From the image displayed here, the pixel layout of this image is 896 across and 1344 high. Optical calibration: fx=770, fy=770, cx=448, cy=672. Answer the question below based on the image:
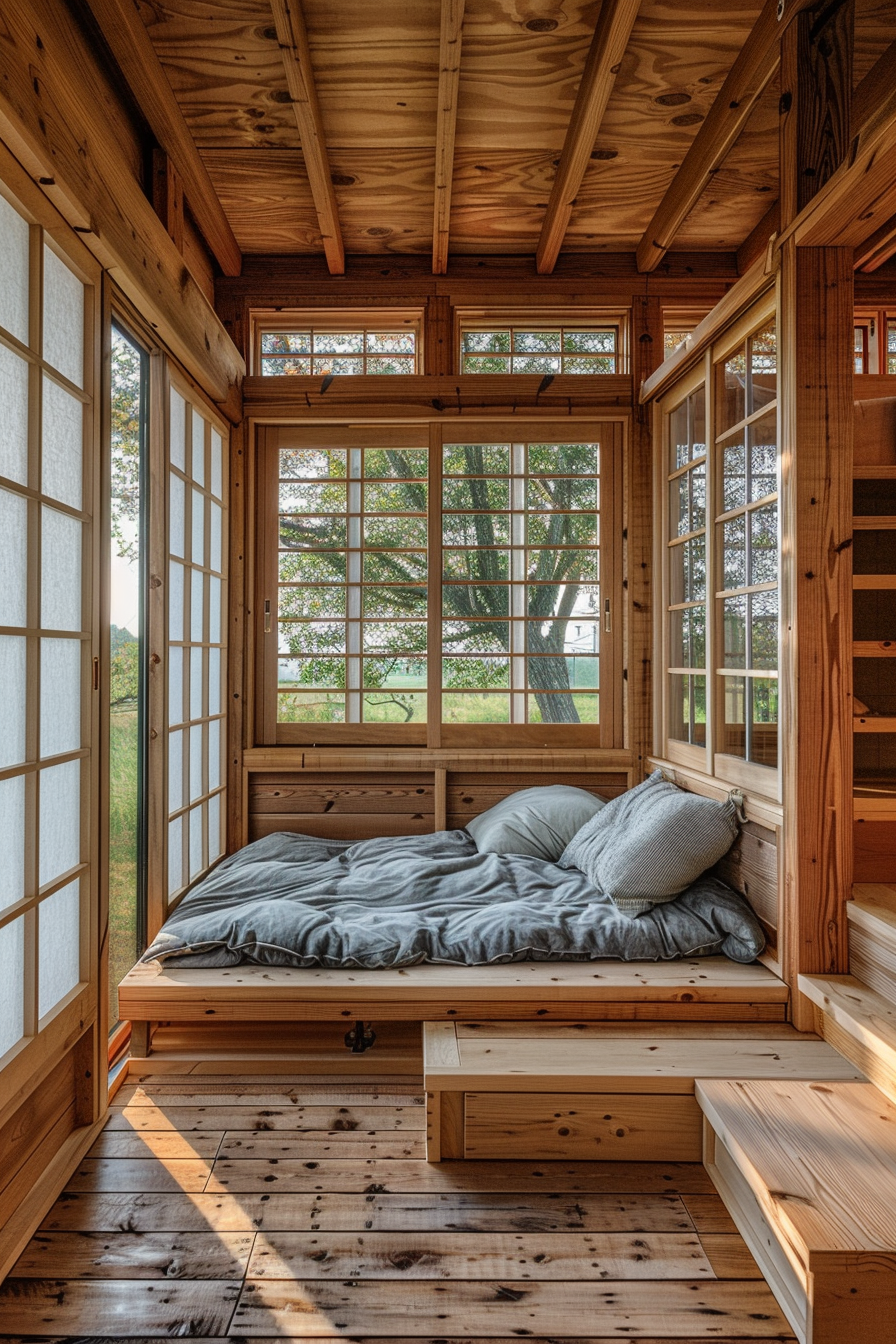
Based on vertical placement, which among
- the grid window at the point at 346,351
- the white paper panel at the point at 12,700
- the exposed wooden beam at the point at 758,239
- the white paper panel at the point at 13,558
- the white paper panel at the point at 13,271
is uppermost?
the exposed wooden beam at the point at 758,239

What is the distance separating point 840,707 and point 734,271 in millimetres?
2334

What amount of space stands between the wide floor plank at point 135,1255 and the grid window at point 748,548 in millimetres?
1832

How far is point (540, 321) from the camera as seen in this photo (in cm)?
354

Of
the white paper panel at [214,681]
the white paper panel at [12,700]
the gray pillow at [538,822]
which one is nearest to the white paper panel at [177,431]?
the white paper panel at [214,681]

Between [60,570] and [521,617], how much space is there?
6.89 ft

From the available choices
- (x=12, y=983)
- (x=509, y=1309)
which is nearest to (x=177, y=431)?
(x=12, y=983)

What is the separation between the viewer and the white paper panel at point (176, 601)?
2717 mm

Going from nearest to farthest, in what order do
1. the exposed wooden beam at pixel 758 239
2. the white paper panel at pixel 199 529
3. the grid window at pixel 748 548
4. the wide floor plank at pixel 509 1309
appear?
the wide floor plank at pixel 509 1309, the grid window at pixel 748 548, the white paper panel at pixel 199 529, the exposed wooden beam at pixel 758 239

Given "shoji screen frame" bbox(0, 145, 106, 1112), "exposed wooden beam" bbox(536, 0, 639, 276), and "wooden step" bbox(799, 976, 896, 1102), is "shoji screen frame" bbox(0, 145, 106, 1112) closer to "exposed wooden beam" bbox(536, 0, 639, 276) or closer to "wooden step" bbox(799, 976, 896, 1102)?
"exposed wooden beam" bbox(536, 0, 639, 276)

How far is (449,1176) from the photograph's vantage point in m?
1.80

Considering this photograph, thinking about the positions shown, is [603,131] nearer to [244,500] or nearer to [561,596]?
[561,596]

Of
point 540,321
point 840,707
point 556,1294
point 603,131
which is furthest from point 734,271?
point 556,1294

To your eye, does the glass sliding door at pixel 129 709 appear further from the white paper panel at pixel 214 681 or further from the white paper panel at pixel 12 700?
the white paper panel at pixel 12 700

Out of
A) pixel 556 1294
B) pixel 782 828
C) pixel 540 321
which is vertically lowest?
pixel 556 1294
